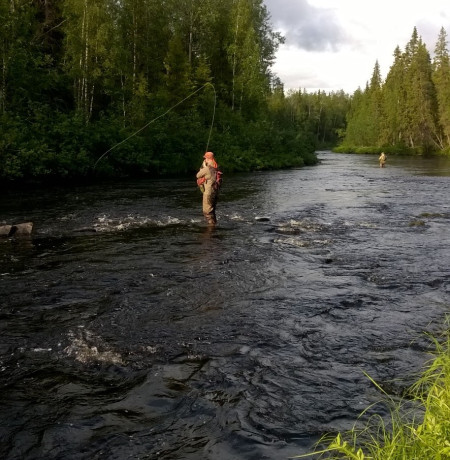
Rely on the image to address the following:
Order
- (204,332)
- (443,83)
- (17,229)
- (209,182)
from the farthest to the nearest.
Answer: (443,83) < (209,182) < (17,229) < (204,332)

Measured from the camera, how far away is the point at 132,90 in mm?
31969

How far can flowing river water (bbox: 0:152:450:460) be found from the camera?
432 cm

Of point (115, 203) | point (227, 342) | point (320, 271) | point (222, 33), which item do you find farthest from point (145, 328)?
point (222, 33)

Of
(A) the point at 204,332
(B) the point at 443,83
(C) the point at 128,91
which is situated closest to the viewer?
(A) the point at 204,332

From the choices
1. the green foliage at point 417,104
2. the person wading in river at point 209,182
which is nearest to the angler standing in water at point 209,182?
the person wading in river at point 209,182

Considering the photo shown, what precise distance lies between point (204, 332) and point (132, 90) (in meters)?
28.4

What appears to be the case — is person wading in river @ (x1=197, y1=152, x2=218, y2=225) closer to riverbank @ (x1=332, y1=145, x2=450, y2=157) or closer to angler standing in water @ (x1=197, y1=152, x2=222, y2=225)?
angler standing in water @ (x1=197, y1=152, x2=222, y2=225)

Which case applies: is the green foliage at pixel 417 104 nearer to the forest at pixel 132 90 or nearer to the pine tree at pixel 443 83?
the pine tree at pixel 443 83

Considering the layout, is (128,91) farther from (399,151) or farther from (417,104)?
(417,104)

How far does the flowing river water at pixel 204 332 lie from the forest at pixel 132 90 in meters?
10.1

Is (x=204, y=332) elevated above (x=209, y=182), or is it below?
below

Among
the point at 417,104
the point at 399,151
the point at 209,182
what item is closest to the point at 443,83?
the point at 417,104

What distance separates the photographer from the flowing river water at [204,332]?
432 cm

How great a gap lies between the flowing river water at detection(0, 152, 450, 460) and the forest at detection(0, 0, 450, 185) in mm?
10059
